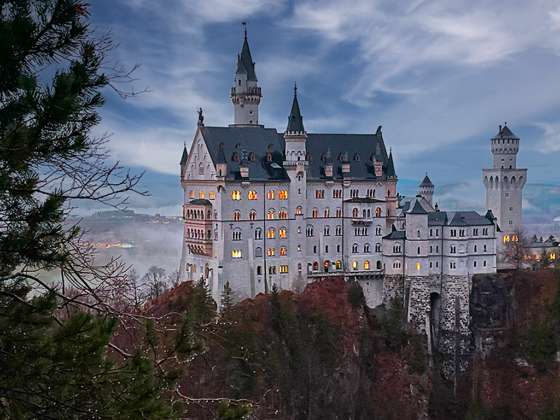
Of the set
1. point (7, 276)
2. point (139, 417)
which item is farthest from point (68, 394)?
point (7, 276)

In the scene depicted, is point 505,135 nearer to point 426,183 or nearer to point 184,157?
point 426,183

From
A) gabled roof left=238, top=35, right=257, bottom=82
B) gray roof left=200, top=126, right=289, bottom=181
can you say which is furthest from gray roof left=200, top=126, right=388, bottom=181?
gabled roof left=238, top=35, right=257, bottom=82

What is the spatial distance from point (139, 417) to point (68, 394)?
140 centimetres

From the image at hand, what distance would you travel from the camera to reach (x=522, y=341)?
76.5 m

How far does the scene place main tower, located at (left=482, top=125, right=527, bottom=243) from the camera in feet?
287

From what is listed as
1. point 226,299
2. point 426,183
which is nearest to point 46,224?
point 226,299

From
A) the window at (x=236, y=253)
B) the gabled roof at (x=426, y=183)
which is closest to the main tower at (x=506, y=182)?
the gabled roof at (x=426, y=183)

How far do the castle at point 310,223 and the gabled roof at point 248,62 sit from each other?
10 cm

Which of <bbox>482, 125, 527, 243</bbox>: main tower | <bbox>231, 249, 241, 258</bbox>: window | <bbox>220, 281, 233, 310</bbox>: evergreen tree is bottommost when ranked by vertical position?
<bbox>220, 281, 233, 310</bbox>: evergreen tree

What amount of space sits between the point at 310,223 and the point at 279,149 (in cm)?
771

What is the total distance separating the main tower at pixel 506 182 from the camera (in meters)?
87.6

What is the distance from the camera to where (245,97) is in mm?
78812

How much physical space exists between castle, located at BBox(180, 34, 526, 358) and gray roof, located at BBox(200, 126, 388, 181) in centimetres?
11

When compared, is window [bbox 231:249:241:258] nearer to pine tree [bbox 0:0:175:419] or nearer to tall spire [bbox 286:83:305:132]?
tall spire [bbox 286:83:305:132]
